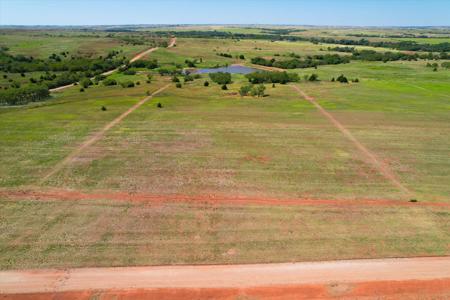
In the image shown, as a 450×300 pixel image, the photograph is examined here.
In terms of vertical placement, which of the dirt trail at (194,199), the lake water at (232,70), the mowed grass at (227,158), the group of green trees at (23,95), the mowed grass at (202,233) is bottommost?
the mowed grass at (202,233)

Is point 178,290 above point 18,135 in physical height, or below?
below

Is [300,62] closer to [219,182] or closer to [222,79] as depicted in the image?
[222,79]

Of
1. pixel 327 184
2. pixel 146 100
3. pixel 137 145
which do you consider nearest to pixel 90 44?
pixel 146 100

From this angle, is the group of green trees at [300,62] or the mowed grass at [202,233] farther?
the group of green trees at [300,62]

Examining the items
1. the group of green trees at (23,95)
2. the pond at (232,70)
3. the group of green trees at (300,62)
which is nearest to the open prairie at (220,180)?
the group of green trees at (23,95)

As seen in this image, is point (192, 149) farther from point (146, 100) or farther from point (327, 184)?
point (146, 100)

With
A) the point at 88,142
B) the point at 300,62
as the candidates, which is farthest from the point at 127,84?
the point at 300,62

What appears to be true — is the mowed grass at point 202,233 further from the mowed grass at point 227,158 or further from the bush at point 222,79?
the bush at point 222,79
